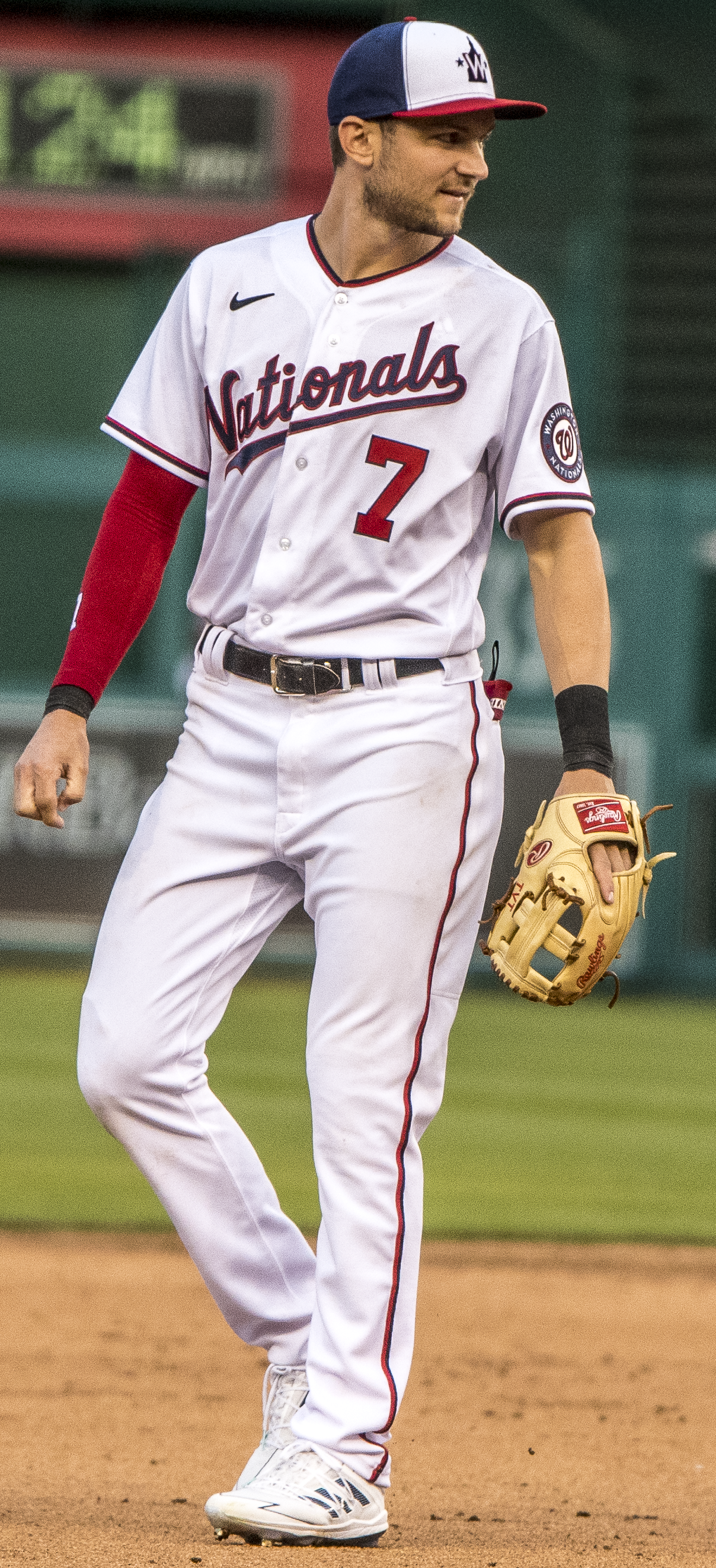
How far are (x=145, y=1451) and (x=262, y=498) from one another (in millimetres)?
1461

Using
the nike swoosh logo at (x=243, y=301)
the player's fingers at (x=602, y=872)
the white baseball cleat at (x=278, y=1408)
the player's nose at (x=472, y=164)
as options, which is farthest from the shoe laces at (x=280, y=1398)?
the player's nose at (x=472, y=164)

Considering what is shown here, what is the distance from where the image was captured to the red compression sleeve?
2676 mm

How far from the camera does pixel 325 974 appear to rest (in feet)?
8.18

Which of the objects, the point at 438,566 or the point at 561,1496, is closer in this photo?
the point at 438,566

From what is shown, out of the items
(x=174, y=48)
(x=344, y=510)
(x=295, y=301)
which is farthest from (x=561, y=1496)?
(x=174, y=48)

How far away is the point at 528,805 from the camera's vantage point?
8.06 m

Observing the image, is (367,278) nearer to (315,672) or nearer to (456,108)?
(456,108)

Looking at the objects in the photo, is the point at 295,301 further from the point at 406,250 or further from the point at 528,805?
the point at 528,805

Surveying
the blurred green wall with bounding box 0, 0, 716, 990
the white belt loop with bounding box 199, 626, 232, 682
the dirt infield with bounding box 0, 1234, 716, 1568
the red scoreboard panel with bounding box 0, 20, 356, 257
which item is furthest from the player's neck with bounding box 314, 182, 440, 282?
the red scoreboard panel with bounding box 0, 20, 356, 257

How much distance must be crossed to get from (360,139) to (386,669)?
629mm

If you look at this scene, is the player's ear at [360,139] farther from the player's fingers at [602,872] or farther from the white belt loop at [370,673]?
the player's fingers at [602,872]

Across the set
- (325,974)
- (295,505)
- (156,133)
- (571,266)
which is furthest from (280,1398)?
(156,133)

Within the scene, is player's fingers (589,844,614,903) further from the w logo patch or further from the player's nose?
the w logo patch

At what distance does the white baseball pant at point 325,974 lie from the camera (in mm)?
2457
